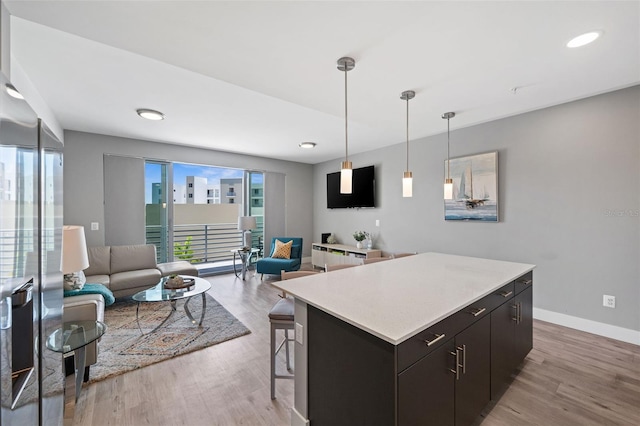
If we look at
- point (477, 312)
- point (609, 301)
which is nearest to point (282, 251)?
point (477, 312)

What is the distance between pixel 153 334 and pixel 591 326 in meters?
4.77

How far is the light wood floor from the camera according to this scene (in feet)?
5.81

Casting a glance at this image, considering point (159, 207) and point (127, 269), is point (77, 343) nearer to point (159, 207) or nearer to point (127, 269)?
point (127, 269)

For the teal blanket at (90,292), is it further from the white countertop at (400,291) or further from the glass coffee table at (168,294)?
the white countertop at (400,291)

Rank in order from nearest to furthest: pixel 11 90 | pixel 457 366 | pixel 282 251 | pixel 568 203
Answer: pixel 11 90 < pixel 457 366 < pixel 568 203 < pixel 282 251

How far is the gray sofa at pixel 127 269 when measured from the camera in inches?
147

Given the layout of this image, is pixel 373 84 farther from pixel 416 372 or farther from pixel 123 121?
pixel 123 121

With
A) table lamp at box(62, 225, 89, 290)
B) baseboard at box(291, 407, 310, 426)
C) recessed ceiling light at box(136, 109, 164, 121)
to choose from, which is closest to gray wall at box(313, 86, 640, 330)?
recessed ceiling light at box(136, 109, 164, 121)

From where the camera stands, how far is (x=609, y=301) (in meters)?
2.78

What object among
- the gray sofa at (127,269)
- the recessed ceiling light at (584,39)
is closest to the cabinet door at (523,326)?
the recessed ceiling light at (584,39)

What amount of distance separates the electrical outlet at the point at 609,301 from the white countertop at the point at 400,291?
134 centimetres

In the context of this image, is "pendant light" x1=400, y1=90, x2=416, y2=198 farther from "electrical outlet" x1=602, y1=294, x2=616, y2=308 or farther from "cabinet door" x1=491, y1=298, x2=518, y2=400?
"electrical outlet" x1=602, y1=294, x2=616, y2=308

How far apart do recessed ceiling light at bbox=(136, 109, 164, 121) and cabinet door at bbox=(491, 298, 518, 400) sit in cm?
403

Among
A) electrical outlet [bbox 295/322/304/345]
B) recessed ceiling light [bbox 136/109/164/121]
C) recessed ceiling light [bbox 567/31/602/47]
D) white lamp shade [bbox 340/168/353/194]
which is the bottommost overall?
electrical outlet [bbox 295/322/304/345]
